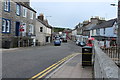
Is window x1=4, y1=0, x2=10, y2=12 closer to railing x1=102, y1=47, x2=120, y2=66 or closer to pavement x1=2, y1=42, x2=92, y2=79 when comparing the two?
pavement x1=2, y1=42, x2=92, y2=79

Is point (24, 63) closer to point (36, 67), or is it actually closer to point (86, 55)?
point (36, 67)

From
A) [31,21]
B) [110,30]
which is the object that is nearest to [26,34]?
[31,21]

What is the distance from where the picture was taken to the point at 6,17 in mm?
21406

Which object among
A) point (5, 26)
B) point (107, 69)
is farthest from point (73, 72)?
point (5, 26)

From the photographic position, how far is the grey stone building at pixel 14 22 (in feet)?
68.5

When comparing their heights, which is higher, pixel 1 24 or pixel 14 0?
pixel 14 0

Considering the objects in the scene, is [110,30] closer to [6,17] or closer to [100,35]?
[100,35]

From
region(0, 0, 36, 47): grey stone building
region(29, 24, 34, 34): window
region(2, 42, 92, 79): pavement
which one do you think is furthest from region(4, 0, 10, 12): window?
region(2, 42, 92, 79): pavement

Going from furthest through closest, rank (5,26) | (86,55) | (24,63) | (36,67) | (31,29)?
(31,29) → (5,26) → (24,63) → (86,55) → (36,67)

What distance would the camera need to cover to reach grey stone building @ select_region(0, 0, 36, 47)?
20891 mm

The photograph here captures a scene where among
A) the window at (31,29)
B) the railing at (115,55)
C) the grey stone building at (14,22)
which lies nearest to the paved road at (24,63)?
the railing at (115,55)

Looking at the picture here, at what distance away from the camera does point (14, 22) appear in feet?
78.9

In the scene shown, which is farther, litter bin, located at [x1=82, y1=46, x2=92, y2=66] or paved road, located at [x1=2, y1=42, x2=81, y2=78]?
litter bin, located at [x1=82, y1=46, x2=92, y2=66]

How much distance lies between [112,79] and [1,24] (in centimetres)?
2066
